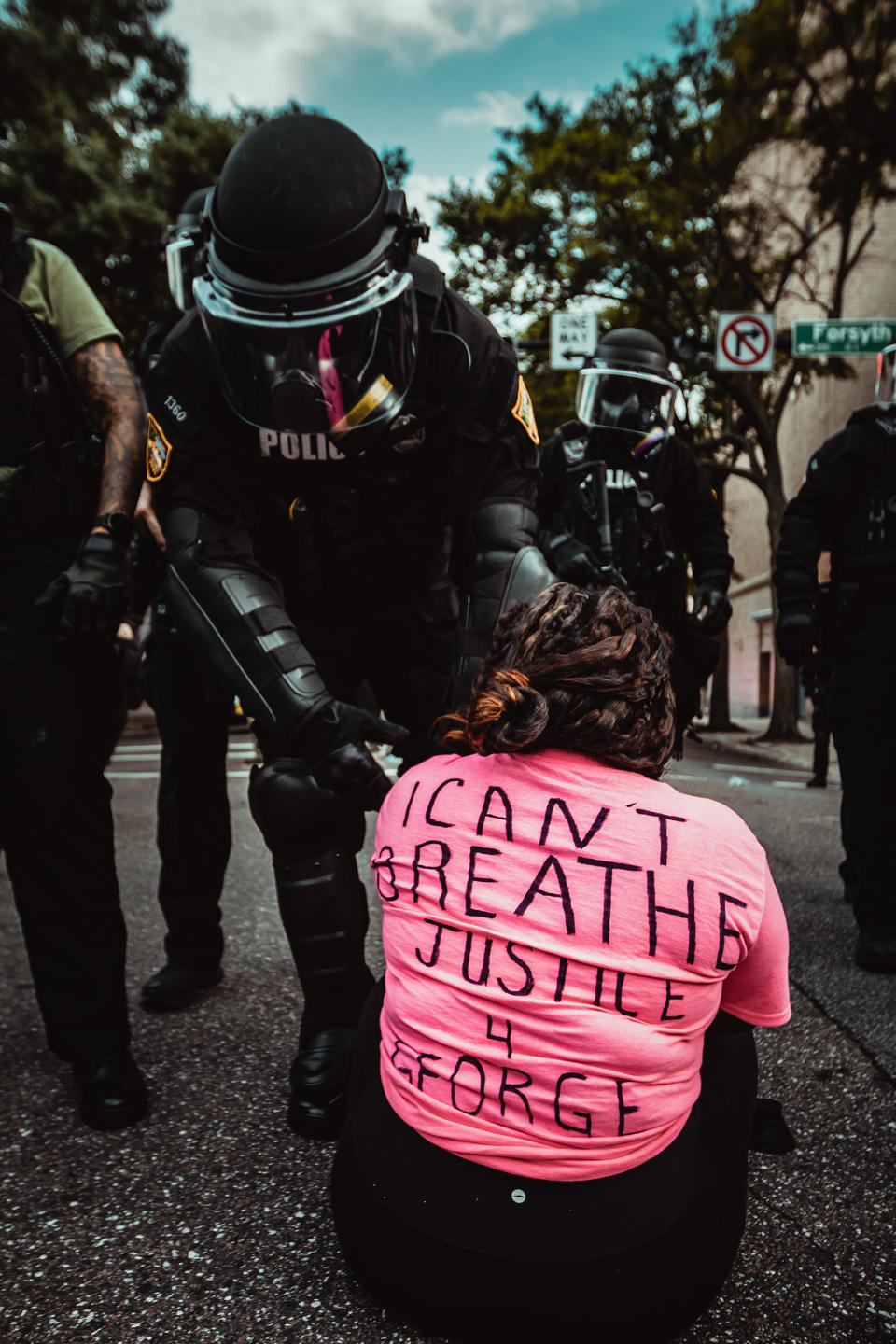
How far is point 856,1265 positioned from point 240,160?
2.14 m

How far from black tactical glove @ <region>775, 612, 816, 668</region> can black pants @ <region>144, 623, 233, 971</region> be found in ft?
5.77

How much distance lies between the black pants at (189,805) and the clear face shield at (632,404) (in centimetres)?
209

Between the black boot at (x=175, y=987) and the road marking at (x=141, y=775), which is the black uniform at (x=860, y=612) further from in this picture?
the road marking at (x=141, y=775)

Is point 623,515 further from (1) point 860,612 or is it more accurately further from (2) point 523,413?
(2) point 523,413

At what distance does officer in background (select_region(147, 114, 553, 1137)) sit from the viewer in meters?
1.90

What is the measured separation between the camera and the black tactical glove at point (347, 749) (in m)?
1.85

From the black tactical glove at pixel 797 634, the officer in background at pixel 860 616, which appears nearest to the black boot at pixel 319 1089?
the officer in background at pixel 860 616

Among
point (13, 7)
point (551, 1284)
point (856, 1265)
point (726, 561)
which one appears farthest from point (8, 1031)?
point (13, 7)

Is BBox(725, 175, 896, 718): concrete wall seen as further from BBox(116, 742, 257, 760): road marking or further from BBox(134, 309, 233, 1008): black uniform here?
BBox(134, 309, 233, 1008): black uniform

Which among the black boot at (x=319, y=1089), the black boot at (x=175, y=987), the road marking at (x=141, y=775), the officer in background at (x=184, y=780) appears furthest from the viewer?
the road marking at (x=141, y=775)

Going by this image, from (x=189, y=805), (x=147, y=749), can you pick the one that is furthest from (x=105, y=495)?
(x=147, y=749)

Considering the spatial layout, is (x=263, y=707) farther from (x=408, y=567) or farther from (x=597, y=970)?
(x=597, y=970)

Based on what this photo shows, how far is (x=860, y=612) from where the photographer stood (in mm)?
3205

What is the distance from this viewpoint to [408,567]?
7.89ft
